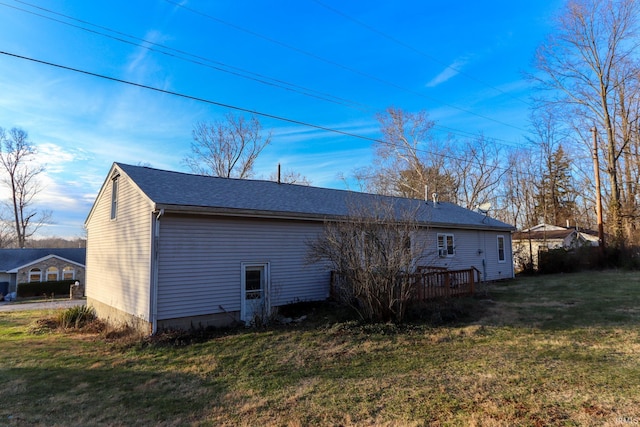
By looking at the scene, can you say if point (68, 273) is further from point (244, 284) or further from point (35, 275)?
point (244, 284)

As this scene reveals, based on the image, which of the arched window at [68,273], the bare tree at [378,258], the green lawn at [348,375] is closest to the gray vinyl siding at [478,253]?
the green lawn at [348,375]

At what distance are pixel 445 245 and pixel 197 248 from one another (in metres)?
10.6

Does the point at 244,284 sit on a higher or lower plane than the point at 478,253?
lower

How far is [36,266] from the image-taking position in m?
34.4

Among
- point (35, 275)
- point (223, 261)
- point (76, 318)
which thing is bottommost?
point (35, 275)

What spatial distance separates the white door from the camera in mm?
9132

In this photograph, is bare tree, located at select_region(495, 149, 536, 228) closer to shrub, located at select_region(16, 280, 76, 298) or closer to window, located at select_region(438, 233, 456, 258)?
window, located at select_region(438, 233, 456, 258)

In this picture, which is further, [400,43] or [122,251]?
[400,43]

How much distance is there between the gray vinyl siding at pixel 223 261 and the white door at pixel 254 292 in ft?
0.54

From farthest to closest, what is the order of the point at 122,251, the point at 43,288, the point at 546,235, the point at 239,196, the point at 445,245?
the point at 43,288
the point at 546,235
the point at 445,245
the point at 239,196
the point at 122,251

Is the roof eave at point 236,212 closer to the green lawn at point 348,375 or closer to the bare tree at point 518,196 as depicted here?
the green lawn at point 348,375

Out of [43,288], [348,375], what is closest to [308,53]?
[348,375]

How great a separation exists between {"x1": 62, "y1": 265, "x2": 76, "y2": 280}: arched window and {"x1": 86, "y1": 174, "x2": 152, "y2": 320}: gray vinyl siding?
28065 millimetres

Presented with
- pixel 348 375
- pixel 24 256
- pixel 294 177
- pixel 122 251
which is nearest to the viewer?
pixel 348 375
